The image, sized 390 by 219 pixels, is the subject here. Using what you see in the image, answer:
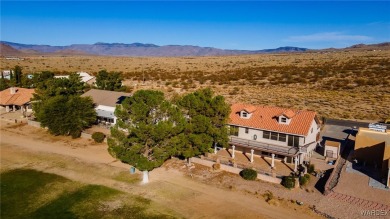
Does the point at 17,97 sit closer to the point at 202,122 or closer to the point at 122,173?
the point at 122,173

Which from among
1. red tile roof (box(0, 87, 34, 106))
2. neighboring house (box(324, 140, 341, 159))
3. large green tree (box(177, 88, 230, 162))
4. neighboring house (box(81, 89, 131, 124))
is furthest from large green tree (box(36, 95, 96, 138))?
neighboring house (box(324, 140, 341, 159))

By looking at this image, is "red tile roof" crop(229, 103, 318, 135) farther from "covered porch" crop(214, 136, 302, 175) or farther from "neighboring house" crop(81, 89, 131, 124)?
"neighboring house" crop(81, 89, 131, 124)

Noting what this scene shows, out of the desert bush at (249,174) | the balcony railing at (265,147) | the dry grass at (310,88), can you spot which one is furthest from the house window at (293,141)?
the dry grass at (310,88)

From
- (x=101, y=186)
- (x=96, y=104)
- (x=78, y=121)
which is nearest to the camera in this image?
(x=101, y=186)

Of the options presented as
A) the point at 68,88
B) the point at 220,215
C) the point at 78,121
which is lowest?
the point at 220,215

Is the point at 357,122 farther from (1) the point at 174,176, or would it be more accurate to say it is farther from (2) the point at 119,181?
(2) the point at 119,181

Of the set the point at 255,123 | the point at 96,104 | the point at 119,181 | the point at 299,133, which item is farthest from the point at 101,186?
the point at 96,104

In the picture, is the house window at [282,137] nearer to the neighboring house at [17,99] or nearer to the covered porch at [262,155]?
the covered porch at [262,155]
